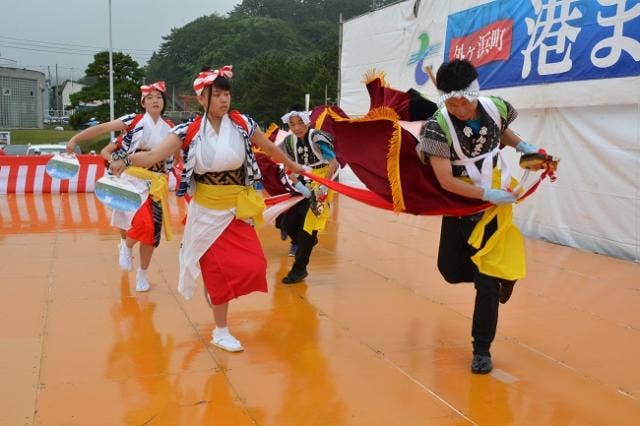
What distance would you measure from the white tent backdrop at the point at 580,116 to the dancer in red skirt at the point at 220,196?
4727 millimetres

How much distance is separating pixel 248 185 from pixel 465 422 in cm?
193

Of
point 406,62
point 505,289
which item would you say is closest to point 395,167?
point 505,289

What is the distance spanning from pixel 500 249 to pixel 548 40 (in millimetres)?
5270

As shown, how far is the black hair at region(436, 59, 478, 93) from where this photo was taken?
11.1 feet

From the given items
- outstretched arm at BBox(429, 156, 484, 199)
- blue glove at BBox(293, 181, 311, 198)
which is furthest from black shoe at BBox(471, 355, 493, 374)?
blue glove at BBox(293, 181, 311, 198)

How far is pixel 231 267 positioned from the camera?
3879 mm

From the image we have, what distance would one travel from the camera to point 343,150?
167 inches

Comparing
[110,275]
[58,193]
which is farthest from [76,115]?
[110,275]

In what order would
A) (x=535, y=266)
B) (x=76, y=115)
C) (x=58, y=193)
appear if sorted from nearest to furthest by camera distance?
1. (x=535, y=266)
2. (x=58, y=193)
3. (x=76, y=115)


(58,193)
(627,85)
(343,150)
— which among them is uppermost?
(627,85)

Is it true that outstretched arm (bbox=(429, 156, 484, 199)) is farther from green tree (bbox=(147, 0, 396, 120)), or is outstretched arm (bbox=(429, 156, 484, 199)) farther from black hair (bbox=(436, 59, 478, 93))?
green tree (bbox=(147, 0, 396, 120))

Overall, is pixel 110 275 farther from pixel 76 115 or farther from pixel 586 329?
pixel 76 115

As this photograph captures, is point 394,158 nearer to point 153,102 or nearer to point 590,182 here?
point 153,102

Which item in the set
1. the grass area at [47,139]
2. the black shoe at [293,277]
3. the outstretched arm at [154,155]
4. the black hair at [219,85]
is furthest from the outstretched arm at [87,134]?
the grass area at [47,139]
